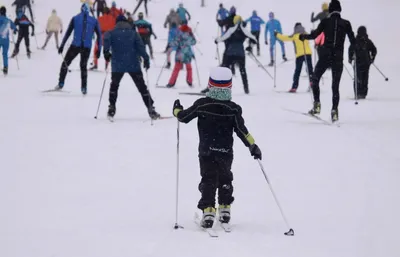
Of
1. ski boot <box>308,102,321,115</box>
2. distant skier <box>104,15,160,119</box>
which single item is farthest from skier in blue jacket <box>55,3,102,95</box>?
ski boot <box>308,102,321,115</box>

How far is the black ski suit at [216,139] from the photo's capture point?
5.12 metres

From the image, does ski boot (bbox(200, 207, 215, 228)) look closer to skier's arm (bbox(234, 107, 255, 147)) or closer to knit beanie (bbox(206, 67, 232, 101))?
skier's arm (bbox(234, 107, 255, 147))

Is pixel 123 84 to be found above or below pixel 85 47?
below

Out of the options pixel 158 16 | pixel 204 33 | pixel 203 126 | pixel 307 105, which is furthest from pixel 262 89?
pixel 158 16

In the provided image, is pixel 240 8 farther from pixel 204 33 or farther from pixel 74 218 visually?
pixel 74 218

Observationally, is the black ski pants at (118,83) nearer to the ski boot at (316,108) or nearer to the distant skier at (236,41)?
the ski boot at (316,108)

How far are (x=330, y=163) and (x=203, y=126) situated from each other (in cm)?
292

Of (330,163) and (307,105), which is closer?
(330,163)

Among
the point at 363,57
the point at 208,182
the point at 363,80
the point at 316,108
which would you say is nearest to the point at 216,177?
the point at 208,182

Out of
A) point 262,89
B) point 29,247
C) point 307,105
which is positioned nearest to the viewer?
point 29,247

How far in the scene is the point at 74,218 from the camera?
5305mm

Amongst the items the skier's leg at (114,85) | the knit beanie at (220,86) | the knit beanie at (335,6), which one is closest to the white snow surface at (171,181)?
the skier's leg at (114,85)

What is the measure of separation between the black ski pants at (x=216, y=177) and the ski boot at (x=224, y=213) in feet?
0.11

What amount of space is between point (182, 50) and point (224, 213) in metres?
11.1
